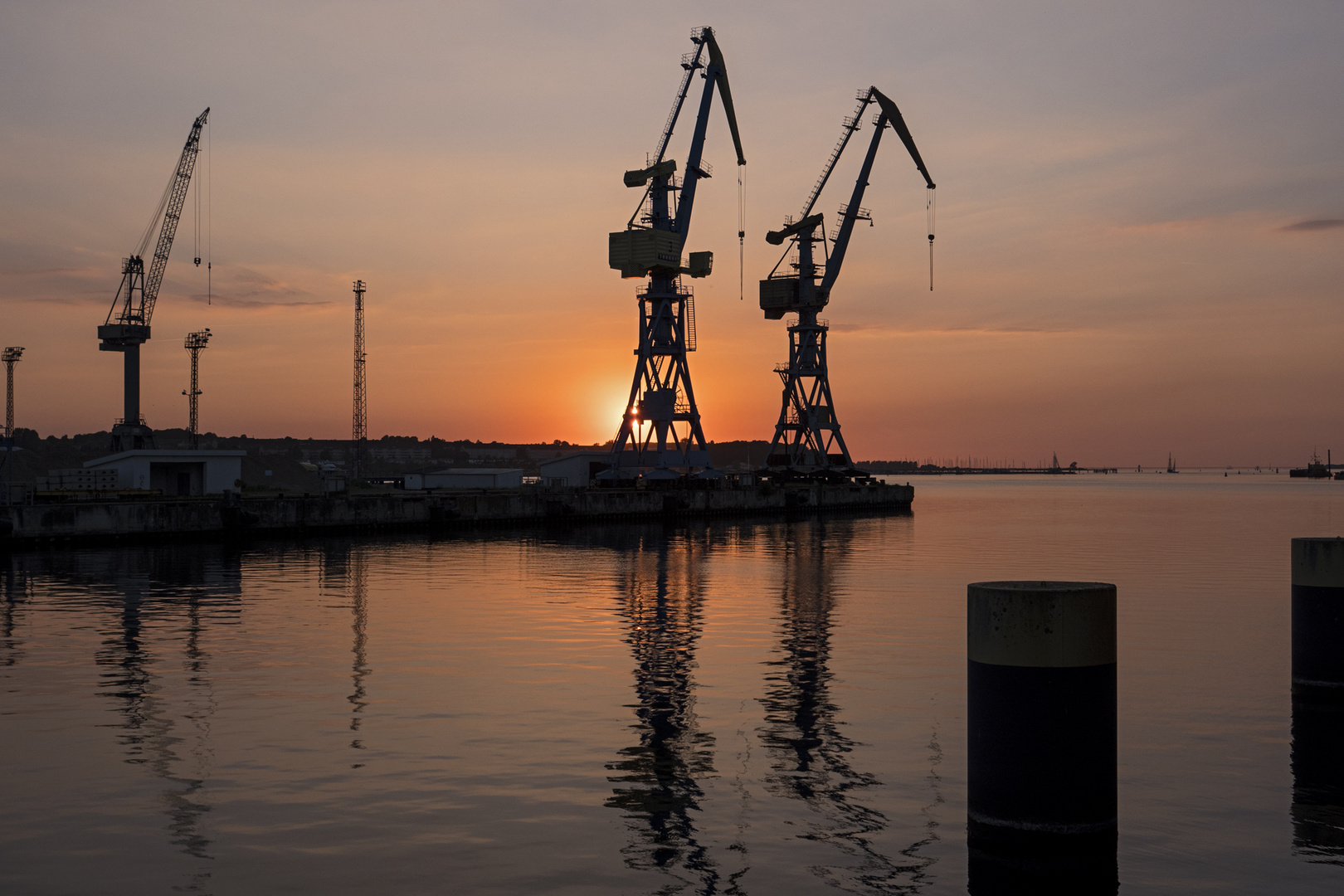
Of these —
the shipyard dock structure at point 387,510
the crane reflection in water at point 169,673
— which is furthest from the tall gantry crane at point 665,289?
the crane reflection in water at point 169,673

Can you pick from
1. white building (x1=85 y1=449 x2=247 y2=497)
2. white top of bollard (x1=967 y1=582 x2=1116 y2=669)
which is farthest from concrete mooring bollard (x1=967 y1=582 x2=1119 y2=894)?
white building (x1=85 y1=449 x2=247 y2=497)

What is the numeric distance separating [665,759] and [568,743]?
1640mm

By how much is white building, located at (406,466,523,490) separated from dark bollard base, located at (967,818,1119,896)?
3917 inches

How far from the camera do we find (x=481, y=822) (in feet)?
40.5

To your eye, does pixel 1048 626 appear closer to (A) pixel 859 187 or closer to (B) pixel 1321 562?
(B) pixel 1321 562

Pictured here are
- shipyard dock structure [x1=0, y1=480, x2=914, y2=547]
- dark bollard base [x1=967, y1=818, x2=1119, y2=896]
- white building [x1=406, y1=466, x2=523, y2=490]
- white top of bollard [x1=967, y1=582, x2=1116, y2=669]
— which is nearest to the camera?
white top of bollard [x1=967, y1=582, x2=1116, y2=669]

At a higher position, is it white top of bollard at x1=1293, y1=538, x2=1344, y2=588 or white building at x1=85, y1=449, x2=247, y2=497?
white building at x1=85, y1=449, x2=247, y2=497

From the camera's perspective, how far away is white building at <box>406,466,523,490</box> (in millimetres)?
110188

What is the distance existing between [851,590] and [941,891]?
30.1 meters

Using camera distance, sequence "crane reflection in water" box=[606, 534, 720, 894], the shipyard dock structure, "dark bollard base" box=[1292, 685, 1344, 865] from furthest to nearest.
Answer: the shipyard dock structure < "dark bollard base" box=[1292, 685, 1344, 865] < "crane reflection in water" box=[606, 534, 720, 894]

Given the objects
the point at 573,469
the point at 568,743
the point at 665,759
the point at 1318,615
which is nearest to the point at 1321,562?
the point at 1318,615

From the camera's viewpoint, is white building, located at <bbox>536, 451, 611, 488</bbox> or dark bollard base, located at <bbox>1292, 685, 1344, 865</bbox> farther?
white building, located at <bbox>536, 451, 611, 488</bbox>

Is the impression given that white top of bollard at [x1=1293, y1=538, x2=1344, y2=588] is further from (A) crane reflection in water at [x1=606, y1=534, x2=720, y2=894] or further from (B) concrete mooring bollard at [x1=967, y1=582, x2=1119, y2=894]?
(A) crane reflection in water at [x1=606, y1=534, x2=720, y2=894]

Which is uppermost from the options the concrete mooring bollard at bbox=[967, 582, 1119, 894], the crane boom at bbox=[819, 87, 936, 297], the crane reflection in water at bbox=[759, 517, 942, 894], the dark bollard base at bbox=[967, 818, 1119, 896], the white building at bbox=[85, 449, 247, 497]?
the crane boom at bbox=[819, 87, 936, 297]
